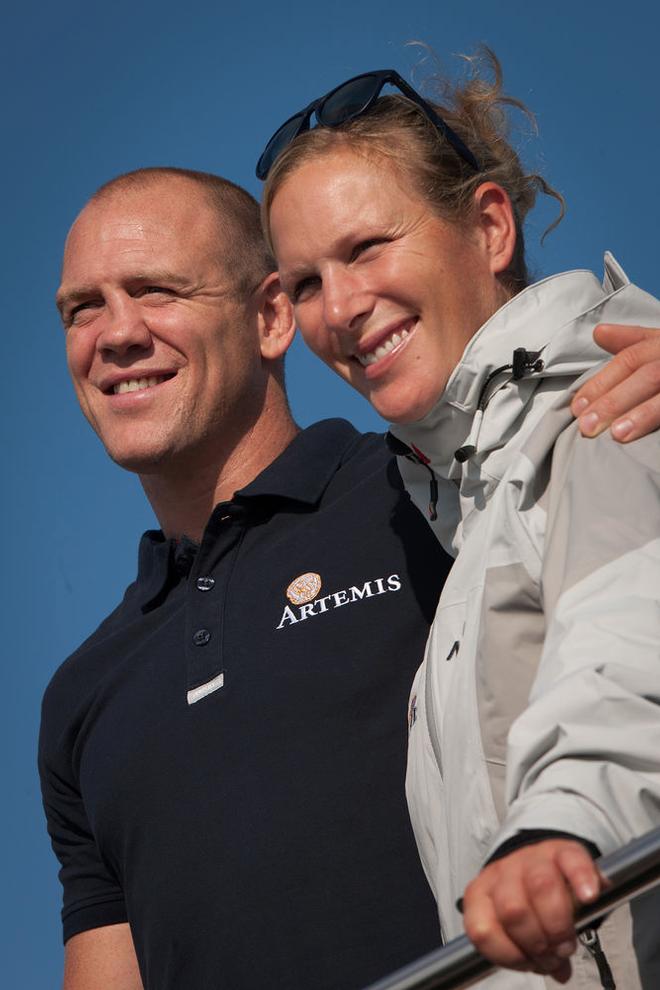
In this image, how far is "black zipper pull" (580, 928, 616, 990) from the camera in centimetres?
128

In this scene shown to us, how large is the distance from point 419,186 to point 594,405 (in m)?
0.55

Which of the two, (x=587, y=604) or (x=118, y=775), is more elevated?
(x=118, y=775)

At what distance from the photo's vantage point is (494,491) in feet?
5.28

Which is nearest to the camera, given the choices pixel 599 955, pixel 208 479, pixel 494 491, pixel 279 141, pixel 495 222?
pixel 599 955

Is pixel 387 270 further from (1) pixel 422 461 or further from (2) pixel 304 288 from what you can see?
(1) pixel 422 461

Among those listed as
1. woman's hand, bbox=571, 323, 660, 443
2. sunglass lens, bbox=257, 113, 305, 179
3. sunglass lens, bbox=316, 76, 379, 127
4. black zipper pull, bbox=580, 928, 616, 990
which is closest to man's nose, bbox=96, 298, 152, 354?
sunglass lens, bbox=257, 113, 305, 179

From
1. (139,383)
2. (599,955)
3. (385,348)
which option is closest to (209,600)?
(139,383)

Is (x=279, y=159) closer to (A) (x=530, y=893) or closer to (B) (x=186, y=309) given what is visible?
(B) (x=186, y=309)

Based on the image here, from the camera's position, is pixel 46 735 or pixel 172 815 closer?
pixel 172 815

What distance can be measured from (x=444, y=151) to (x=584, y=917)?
1203 mm

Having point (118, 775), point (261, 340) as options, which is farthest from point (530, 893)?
point (261, 340)

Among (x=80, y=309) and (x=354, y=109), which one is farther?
(x=80, y=309)

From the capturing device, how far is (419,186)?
6.19ft

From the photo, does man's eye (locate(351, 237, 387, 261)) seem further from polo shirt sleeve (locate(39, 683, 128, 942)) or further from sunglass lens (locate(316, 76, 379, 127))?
polo shirt sleeve (locate(39, 683, 128, 942))
